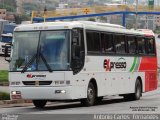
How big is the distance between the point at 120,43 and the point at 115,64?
45.6 inches

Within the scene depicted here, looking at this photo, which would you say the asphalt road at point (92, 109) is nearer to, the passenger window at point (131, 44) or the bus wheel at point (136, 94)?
the passenger window at point (131, 44)

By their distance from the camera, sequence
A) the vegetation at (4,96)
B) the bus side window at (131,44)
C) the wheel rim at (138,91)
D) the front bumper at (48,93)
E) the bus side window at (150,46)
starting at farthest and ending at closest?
the bus side window at (150,46), the wheel rim at (138,91), the bus side window at (131,44), the vegetation at (4,96), the front bumper at (48,93)

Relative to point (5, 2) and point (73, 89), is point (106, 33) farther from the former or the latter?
point (5, 2)

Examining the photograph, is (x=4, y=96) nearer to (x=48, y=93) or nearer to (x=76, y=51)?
(x=48, y=93)

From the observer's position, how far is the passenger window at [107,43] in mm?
25019

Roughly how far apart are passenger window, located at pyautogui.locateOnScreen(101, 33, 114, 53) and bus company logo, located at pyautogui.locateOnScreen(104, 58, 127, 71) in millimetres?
438

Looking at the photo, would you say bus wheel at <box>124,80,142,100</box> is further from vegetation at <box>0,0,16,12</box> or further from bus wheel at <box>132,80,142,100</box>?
vegetation at <box>0,0,16,12</box>

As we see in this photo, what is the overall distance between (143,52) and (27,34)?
28.5 feet

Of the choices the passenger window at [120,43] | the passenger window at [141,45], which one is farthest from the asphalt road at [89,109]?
the passenger window at [141,45]

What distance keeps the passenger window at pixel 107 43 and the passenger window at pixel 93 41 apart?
0.48 m

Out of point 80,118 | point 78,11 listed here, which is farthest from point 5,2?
point 80,118

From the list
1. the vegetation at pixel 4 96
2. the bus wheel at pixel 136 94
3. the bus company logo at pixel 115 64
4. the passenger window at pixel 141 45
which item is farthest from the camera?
the passenger window at pixel 141 45

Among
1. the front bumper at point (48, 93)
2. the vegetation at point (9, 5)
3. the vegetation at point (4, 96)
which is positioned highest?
the front bumper at point (48, 93)

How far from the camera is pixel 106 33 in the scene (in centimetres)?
2552
